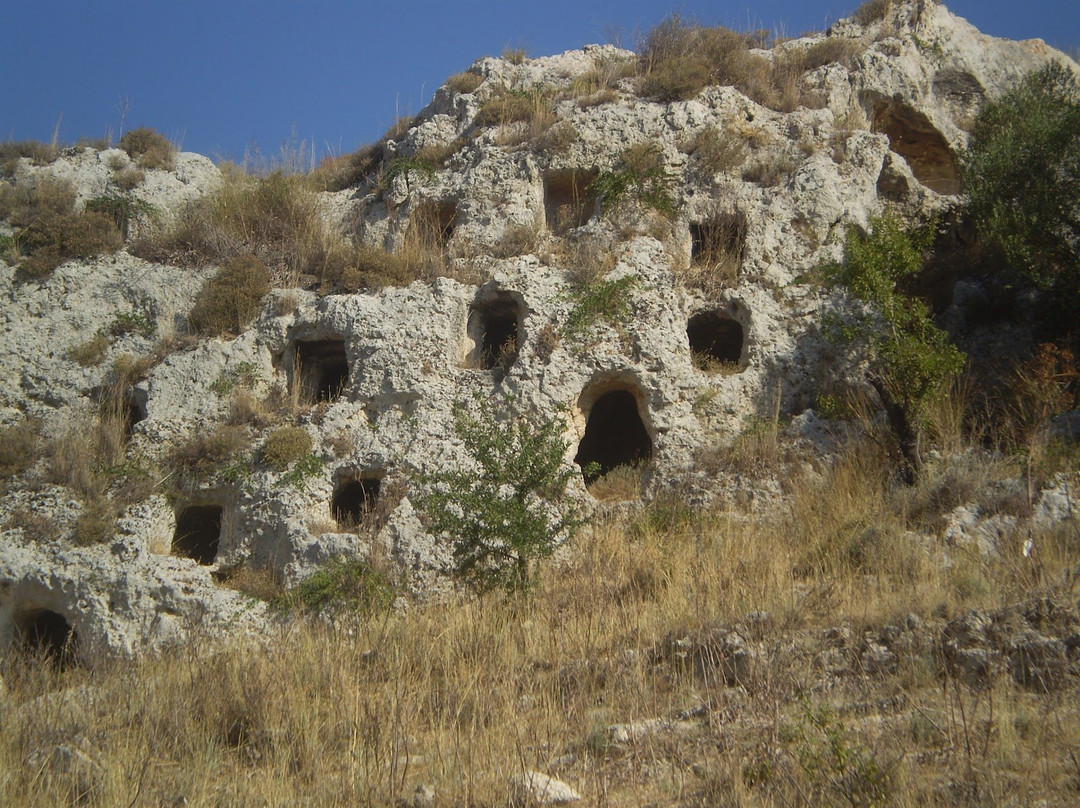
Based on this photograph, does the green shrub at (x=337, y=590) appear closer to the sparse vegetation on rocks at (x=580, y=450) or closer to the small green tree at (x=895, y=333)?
the sparse vegetation on rocks at (x=580, y=450)

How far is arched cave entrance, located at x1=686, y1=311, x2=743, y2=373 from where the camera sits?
12.7 m

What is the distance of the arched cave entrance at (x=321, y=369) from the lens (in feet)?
40.6

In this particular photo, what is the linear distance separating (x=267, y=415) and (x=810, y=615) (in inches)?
280

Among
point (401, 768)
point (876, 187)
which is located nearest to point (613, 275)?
point (876, 187)

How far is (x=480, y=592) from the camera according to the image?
8.80m

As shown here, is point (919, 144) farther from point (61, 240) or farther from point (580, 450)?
point (61, 240)

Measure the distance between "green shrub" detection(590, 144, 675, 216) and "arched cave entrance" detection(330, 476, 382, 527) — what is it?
5.10 meters

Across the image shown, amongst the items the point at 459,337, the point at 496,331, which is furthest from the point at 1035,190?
the point at 459,337

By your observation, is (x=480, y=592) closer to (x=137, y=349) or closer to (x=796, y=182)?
(x=137, y=349)

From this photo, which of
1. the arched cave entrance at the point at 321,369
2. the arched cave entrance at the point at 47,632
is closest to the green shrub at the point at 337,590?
the arched cave entrance at the point at 47,632

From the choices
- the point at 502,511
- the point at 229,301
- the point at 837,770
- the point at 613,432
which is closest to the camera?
the point at 837,770

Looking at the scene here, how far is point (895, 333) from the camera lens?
437 inches

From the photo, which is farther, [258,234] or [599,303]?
[258,234]

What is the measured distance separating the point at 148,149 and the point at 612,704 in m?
13.5
